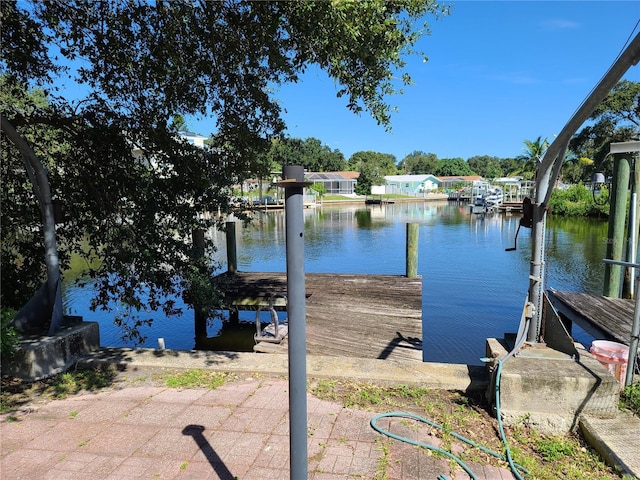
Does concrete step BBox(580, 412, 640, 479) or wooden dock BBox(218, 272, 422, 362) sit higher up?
concrete step BBox(580, 412, 640, 479)

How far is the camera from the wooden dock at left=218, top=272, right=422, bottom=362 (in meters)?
7.36

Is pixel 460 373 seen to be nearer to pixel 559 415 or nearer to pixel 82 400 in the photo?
pixel 559 415

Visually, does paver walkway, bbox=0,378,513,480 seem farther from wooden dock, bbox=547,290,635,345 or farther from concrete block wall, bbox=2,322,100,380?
wooden dock, bbox=547,290,635,345

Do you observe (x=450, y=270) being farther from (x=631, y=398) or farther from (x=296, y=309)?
(x=296, y=309)

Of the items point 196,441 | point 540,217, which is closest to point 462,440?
point 196,441

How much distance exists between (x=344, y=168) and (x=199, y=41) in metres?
80.4

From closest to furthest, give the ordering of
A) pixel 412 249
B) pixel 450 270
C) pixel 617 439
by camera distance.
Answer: pixel 617 439 < pixel 412 249 < pixel 450 270

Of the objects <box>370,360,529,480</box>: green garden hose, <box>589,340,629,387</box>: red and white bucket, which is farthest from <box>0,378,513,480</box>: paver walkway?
<box>589,340,629,387</box>: red and white bucket

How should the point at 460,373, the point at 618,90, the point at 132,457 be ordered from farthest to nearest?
the point at 618,90 < the point at 460,373 < the point at 132,457

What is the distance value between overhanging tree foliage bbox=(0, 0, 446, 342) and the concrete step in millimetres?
3806

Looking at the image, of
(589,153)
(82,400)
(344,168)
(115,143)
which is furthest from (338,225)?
(344,168)

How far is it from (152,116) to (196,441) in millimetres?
4366

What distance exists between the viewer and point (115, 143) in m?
5.95

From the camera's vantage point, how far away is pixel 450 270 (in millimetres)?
16766
